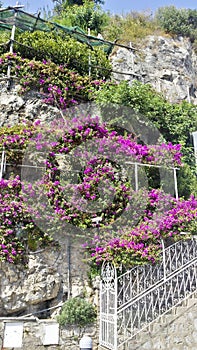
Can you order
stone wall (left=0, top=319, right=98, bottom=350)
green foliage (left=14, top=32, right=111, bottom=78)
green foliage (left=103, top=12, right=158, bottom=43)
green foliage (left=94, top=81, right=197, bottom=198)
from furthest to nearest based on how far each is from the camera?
green foliage (left=103, top=12, right=158, bottom=43), green foliage (left=14, top=32, right=111, bottom=78), green foliage (left=94, top=81, right=197, bottom=198), stone wall (left=0, top=319, right=98, bottom=350)

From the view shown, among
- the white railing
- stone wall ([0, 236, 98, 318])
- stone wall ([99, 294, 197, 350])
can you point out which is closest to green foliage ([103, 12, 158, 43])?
stone wall ([0, 236, 98, 318])

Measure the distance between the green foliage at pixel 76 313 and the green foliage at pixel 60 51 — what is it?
7.00 meters

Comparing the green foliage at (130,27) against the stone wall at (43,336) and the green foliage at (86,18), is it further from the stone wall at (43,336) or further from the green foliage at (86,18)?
the stone wall at (43,336)

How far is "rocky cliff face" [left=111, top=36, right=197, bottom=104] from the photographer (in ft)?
39.0

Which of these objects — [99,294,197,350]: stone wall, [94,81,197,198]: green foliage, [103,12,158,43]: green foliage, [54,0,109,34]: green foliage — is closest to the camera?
[99,294,197,350]: stone wall

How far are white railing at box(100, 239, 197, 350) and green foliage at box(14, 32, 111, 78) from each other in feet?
21.2

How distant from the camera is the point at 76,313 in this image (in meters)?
5.68

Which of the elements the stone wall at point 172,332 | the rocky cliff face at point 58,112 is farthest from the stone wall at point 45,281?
the stone wall at point 172,332

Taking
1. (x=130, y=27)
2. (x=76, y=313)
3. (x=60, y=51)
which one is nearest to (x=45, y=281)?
(x=76, y=313)

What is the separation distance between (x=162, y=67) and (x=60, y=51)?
16.3ft

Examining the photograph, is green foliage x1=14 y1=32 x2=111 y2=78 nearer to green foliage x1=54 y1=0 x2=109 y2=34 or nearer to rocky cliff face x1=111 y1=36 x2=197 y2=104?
rocky cliff face x1=111 y1=36 x2=197 y2=104

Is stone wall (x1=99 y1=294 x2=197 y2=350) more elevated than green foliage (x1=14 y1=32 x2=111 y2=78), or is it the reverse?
green foliage (x1=14 y1=32 x2=111 y2=78)

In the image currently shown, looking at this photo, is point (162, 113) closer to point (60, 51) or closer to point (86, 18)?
point (60, 51)

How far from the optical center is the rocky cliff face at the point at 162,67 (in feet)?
39.0
